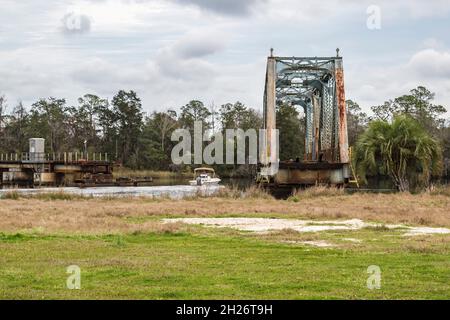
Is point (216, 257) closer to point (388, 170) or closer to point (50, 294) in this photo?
point (50, 294)

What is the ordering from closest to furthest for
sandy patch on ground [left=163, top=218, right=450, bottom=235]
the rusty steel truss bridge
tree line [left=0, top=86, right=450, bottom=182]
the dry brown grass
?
1. sandy patch on ground [left=163, top=218, right=450, bottom=235]
2. the dry brown grass
3. the rusty steel truss bridge
4. tree line [left=0, top=86, right=450, bottom=182]

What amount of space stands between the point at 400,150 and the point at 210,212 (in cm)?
A: 1996

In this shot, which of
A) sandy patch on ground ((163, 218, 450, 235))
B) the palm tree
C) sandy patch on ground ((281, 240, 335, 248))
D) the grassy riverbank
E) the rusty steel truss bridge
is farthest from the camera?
the palm tree

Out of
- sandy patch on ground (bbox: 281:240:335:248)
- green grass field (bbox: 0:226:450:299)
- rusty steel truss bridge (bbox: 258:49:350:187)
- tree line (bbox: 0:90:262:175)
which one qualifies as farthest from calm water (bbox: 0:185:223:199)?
tree line (bbox: 0:90:262:175)

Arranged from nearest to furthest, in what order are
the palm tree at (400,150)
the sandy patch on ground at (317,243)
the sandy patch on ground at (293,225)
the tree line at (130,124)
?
the sandy patch on ground at (317,243) < the sandy patch on ground at (293,225) < the palm tree at (400,150) < the tree line at (130,124)

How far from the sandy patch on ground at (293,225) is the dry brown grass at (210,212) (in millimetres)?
1239

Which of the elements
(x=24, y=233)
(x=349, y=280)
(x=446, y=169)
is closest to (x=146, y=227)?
(x=24, y=233)

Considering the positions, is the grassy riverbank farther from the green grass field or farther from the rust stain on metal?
the rust stain on metal

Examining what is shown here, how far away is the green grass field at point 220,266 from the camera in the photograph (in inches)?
356

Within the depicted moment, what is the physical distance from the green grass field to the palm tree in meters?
24.9

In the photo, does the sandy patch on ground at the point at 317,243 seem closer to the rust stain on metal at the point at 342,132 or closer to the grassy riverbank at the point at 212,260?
the grassy riverbank at the point at 212,260

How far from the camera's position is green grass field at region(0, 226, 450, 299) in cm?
905

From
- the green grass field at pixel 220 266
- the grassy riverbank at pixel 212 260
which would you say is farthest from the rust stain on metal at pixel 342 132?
the green grass field at pixel 220 266

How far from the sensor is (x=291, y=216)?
22625 mm
